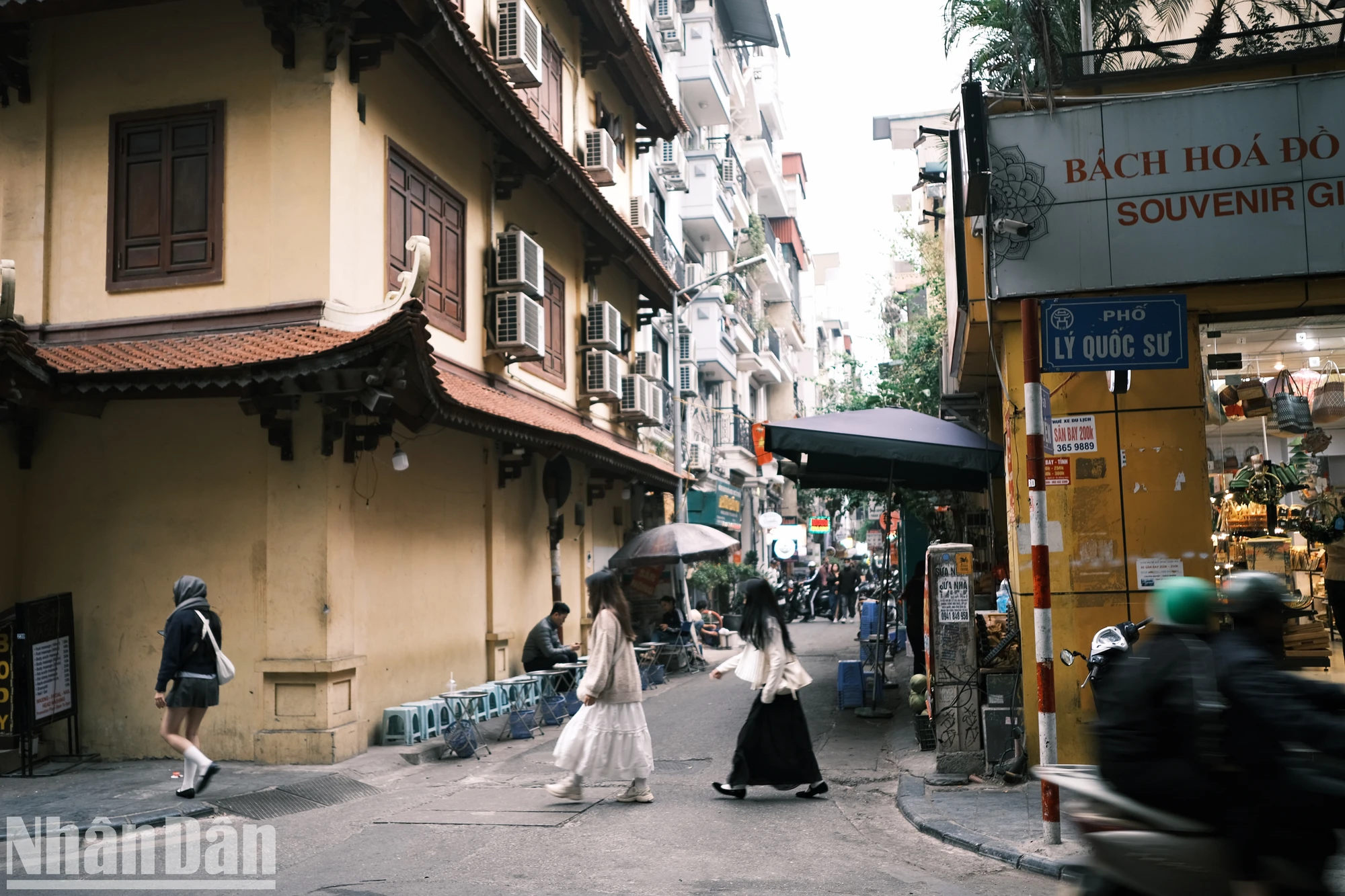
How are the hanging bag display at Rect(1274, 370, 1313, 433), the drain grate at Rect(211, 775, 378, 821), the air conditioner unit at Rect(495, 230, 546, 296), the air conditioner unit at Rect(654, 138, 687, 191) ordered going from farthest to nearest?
1. the air conditioner unit at Rect(654, 138, 687, 191)
2. the air conditioner unit at Rect(495, 230, 546, 296)
3. the hanging bag display at Rect(1274, 370, 1313, 433)
4. the drain grate at Rect(211, 775, 378, 821)

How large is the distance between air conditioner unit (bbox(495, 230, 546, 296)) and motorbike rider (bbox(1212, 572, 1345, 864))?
40.5 ft

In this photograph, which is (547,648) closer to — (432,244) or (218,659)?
(432,244)

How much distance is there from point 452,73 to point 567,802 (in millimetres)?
8111

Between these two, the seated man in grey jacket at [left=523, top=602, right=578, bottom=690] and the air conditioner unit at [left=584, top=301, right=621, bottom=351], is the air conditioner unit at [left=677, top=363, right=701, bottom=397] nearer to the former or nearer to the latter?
the air conditioner unit at [left=584, top=301, right=621, bottom=351]

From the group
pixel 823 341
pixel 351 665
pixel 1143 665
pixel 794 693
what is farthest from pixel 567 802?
pixel 823 341

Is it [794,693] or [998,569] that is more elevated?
[998,569]

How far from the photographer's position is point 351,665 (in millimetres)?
11172

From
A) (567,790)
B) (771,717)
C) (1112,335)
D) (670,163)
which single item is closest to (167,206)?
(567,790)

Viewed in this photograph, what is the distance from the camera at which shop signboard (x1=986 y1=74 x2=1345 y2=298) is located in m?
9.00

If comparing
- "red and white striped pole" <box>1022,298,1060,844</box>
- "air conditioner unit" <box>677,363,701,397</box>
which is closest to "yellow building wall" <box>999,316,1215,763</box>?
"red and white striped pole" <box>1022,298,1060,844</box>

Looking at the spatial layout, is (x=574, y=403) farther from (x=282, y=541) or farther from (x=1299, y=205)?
(x=1299, y=205)

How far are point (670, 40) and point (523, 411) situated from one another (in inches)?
802

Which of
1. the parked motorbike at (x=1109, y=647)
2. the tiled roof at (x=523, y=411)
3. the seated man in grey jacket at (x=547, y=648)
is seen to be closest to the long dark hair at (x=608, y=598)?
the tiled roof at (x=523, y=411)

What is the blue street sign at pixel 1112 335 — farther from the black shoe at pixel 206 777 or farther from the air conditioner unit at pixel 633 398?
the air conditioner unit at pixel 633 398
